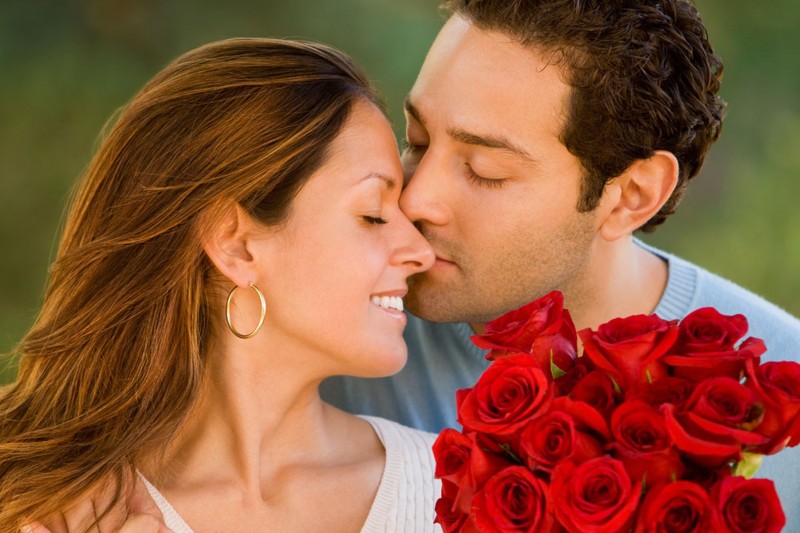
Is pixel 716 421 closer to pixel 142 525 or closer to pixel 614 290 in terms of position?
pixel 142 525

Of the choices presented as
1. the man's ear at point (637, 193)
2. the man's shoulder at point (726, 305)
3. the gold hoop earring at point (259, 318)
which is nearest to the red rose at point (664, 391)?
the gold hoop earring at point (259, 318)

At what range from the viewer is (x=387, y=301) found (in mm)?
2197

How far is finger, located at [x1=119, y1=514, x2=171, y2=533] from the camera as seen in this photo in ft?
6.22

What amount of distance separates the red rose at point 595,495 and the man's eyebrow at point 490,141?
114 cm

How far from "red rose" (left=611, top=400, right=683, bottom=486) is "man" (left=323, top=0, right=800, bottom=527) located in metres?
1.05

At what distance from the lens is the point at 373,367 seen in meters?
2.12

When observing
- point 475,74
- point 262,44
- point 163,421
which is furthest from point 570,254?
point 163,421

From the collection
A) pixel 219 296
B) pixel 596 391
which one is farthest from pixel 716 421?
pixel 219 296

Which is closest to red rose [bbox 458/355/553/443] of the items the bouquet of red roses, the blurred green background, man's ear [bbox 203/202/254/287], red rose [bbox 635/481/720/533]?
the bouquet of red roses

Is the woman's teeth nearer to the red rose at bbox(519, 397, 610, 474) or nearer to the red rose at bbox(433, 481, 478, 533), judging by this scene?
the red rose at bbox(433, 481, 478, 533)

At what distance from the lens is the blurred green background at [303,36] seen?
5.56 meters

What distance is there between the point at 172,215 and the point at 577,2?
42.9 inches

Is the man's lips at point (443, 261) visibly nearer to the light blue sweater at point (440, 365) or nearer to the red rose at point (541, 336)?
the light blue sweater at point (440, 365)

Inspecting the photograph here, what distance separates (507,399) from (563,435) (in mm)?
112
